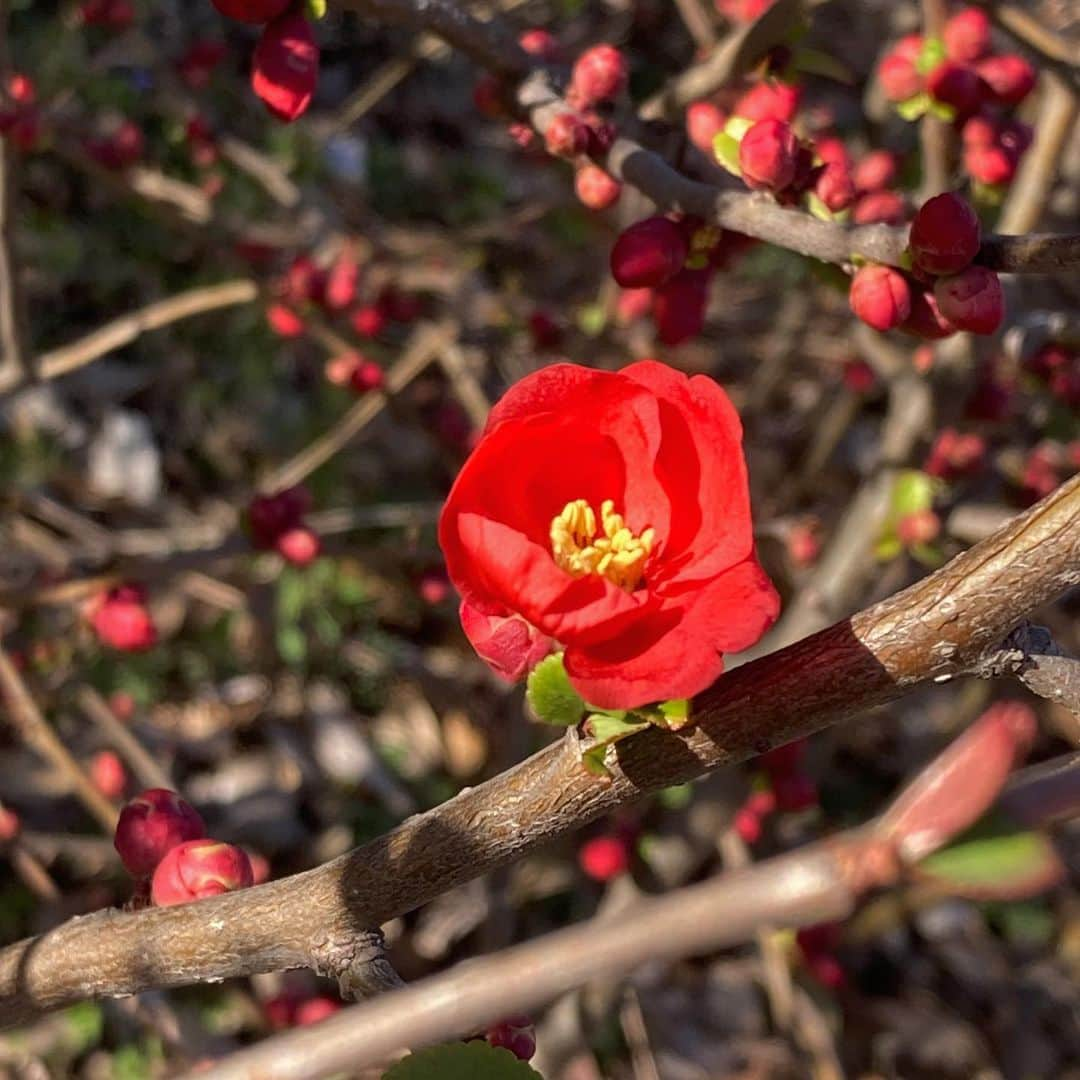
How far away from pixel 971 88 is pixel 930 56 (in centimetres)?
7

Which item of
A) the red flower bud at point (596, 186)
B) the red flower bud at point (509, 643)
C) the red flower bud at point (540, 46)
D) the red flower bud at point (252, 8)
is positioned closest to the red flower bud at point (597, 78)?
the red flower bud at point (596, 186)

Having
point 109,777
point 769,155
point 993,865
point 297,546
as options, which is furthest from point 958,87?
point 109,777

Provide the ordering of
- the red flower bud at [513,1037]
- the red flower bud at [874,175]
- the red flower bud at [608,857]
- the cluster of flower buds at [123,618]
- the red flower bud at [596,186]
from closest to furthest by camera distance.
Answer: the red flower bud at [513,1037] → the red flower bud at [596,186] → the red flower bud at [874,175] → the cluster of flower buds at [123,618] → the red flower bud at [608,857]

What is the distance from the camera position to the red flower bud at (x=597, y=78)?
1165mm

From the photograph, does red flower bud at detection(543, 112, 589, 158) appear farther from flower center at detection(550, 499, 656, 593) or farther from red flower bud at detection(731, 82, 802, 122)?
flower center at detection(550, 499, 656, 593)

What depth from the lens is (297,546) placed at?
156 centimetres

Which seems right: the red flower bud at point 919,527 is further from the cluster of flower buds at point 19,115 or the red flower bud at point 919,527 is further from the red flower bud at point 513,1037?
the cluster of flower buds at point 19,115

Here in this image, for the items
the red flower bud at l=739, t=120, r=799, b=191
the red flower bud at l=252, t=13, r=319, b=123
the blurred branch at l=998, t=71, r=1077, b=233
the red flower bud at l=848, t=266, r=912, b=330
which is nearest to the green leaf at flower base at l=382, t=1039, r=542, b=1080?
the red flower bud at l=848, t=266, r=912, b=330

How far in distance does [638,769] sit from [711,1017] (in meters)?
1.74

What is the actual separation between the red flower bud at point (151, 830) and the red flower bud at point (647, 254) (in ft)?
1.76

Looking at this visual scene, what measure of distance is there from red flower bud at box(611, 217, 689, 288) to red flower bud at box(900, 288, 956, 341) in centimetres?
20

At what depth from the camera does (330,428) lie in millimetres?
2613

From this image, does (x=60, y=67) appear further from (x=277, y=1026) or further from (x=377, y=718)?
(x=277, y=1026)

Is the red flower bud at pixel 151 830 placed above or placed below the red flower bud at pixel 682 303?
below
